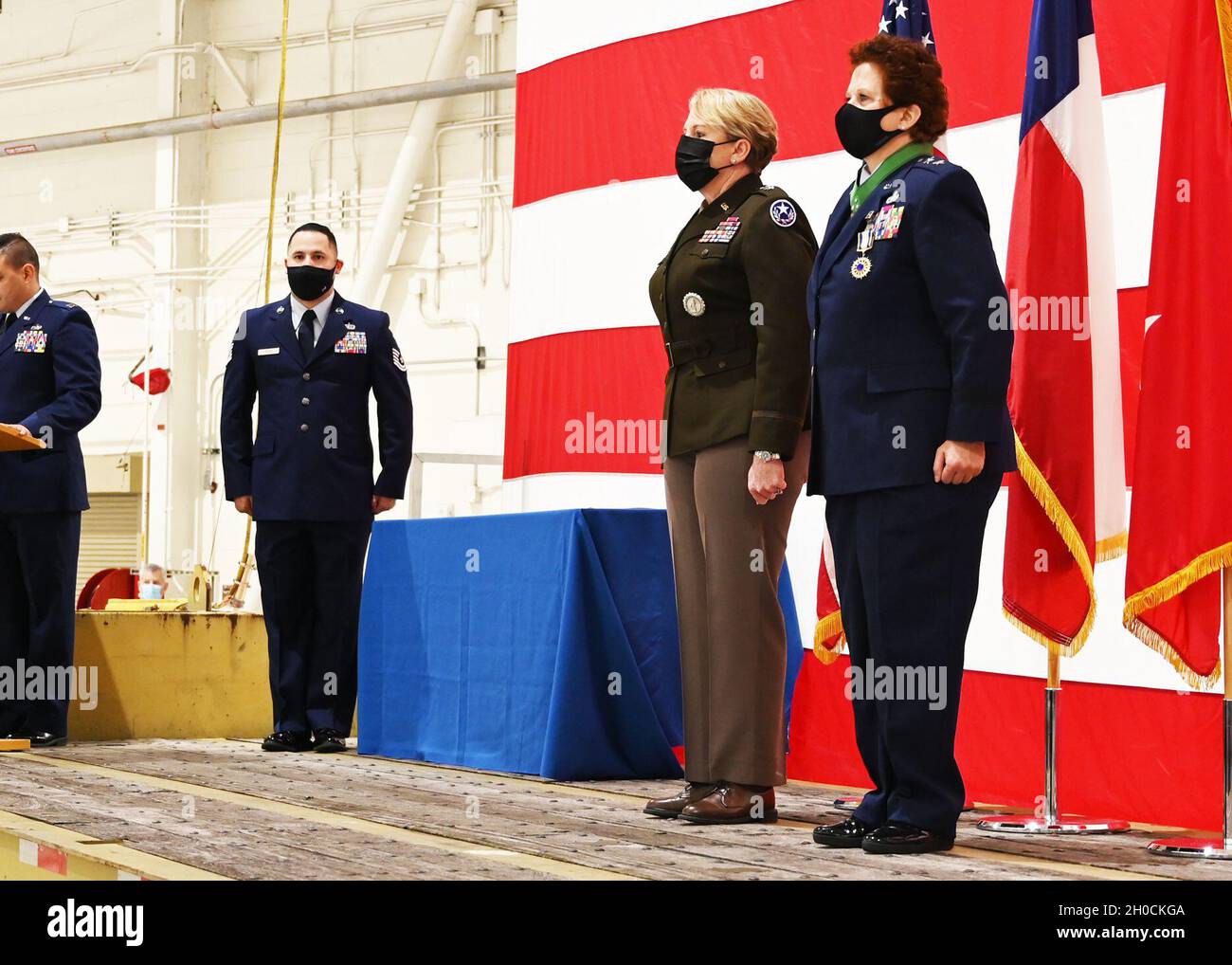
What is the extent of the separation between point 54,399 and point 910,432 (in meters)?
2.55

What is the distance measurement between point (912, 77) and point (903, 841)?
1204mm

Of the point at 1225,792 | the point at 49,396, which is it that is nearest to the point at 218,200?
the point at 49,396

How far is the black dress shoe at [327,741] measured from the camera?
427 centimetres

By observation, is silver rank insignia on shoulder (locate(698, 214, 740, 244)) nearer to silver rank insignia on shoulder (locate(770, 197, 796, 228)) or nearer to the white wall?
silver rank insignia on shoulder (locate(770, 197, 796, 228))

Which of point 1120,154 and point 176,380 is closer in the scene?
point 1120,154

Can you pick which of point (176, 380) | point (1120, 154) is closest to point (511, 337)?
point (1120, 154)

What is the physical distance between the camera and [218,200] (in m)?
12.2

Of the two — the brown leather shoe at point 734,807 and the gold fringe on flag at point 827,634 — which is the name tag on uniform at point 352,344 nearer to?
the gold fringe on flag at point 827,634

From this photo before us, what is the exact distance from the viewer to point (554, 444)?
4969 millimetres

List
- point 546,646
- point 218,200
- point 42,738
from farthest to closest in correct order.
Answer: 1. point 218,200
2. point 42,738
3. point 546,646

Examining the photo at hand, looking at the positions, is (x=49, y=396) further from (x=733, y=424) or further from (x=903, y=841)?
(x=903, y=841)

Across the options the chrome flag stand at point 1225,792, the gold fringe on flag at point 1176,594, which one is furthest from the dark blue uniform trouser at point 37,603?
the chrome flag stand at point 1225,792

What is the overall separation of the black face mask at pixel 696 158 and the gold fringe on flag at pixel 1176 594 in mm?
1055
